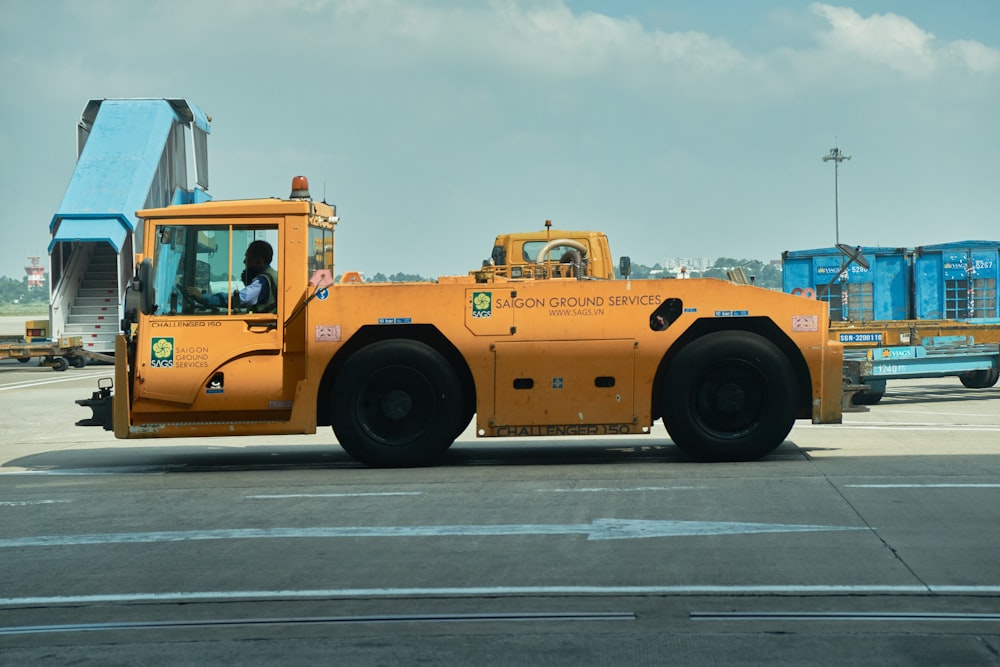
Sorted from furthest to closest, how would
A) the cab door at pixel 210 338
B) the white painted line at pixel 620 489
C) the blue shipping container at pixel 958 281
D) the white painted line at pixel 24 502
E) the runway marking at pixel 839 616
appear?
1. the blue shipping container at pixel 958 281
2. the cab door at pixel 210 338
3. the white painted line at pixel 24 502
4. the white painted line at pixel 620 489
5. the runway marking at pixel 839 616

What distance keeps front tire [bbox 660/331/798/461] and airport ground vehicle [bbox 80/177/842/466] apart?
13 millimetres

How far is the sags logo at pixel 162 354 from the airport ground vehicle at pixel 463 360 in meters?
0.01

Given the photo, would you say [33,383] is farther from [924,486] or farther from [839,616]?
[839,616]

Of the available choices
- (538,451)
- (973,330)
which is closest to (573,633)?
(538,451)

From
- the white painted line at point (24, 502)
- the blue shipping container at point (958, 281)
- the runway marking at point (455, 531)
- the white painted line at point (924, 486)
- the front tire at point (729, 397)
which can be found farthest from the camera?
the blue shipping container at point (958, 281)

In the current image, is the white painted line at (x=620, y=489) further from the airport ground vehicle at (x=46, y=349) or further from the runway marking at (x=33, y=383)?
the airport ground vehicle at (x=46, y=349)

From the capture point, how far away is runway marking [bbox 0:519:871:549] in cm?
815

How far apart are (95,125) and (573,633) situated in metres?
33.0

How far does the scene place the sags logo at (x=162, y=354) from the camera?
11.8 m

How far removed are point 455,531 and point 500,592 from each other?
174 cm

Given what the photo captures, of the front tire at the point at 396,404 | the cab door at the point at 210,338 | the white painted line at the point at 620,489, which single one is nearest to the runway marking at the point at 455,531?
the white painted line at the point at 620,489

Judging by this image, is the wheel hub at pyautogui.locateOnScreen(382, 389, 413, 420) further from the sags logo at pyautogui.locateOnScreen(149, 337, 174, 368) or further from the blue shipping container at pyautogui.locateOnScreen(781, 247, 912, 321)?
the blue shipping container at pyautogui.locateOnScreen(781, 247, 912, 321)

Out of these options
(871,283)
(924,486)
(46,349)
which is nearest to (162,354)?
(924,486)

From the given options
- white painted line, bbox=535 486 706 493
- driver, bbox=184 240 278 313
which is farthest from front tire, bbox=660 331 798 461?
driver, bbox=184 240 278 313
